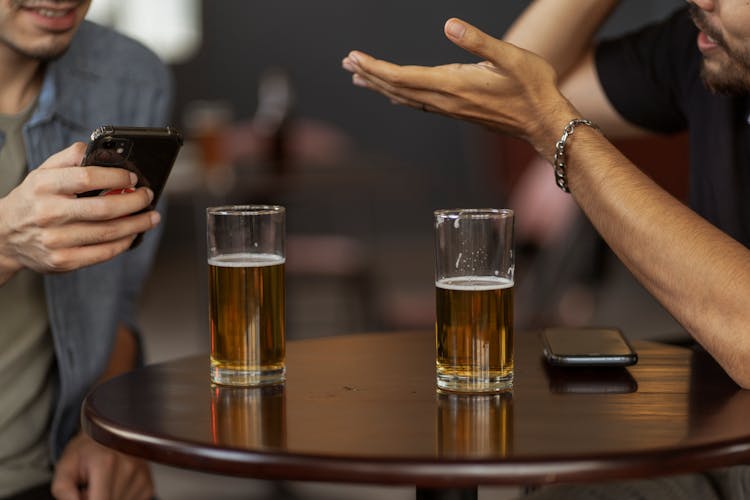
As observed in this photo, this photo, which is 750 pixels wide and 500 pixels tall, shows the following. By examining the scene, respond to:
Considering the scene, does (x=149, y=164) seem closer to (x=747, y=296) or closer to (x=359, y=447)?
(x=359, y=447)

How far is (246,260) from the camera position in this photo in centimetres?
114

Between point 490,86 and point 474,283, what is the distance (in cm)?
36

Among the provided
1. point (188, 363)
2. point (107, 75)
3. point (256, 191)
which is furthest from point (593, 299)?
point (188, 363)

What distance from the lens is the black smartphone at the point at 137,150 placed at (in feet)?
3.84

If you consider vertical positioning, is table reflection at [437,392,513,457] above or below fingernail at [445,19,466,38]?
below

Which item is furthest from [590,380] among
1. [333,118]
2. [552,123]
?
[333,118]

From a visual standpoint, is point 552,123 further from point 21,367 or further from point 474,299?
point 21,367

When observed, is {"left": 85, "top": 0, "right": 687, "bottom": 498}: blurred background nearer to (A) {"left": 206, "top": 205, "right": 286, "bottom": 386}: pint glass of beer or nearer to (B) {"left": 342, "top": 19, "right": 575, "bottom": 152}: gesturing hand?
(B) {"left": 342, "top": 19, "right": 575, "bottom": 152}: gesturing hand

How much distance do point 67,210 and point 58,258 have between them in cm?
6

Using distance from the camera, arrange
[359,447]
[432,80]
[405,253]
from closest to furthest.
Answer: [359,447], [432,80], [405,253]

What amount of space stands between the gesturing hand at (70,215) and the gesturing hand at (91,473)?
1.02 feet

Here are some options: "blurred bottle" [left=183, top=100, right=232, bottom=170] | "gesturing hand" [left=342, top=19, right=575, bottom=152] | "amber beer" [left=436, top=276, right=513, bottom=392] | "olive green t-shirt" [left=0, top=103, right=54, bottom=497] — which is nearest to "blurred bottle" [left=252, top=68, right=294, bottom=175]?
"blurred bottle" [left=183, top=100, right=232, bottom=170]

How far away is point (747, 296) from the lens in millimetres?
1129

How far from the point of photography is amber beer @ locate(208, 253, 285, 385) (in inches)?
44.0
